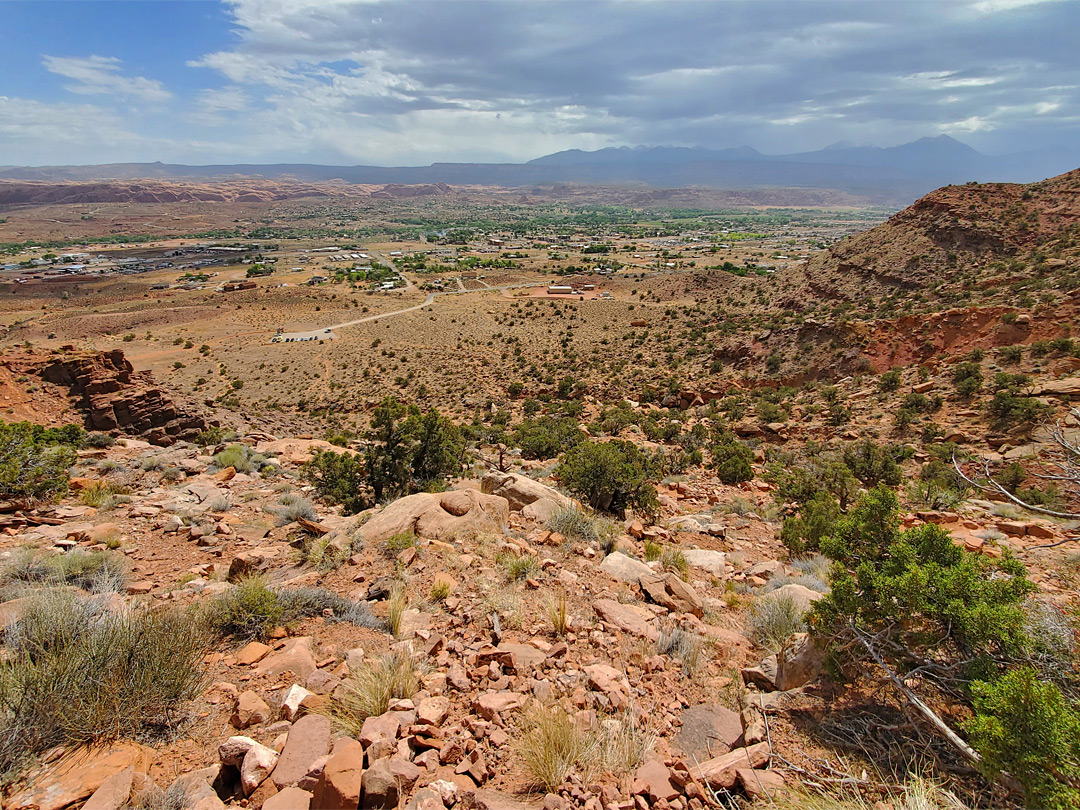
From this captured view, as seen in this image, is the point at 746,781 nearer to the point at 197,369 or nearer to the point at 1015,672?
the point at 1015,672

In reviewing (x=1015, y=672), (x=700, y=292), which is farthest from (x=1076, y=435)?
(x=700, y=292)

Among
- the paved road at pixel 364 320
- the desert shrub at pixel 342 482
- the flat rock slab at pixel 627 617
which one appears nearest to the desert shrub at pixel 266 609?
the flat rock slab at pixel 627 617

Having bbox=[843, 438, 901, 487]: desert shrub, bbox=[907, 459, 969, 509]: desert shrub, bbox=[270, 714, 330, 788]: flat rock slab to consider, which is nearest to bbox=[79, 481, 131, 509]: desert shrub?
bbox=[270, 714, 330, 788]: flat rock slab

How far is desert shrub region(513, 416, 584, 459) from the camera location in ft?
60.8

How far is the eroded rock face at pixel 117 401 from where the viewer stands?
18.5 meters

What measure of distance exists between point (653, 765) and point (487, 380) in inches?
1344

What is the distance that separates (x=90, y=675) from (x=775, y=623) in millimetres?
6694

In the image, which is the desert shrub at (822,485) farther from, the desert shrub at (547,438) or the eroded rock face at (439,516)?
the desert shrub at (547,438)

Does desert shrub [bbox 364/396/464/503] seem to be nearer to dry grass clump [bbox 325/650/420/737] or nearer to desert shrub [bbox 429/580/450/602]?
desert shrub [bbox 429/580/450/602]

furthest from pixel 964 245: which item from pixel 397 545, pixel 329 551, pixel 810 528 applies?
pixel 329 551

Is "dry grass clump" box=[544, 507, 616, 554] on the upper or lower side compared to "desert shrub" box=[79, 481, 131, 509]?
lower

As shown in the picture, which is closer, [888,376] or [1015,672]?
[1015,672]

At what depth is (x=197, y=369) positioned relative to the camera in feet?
145

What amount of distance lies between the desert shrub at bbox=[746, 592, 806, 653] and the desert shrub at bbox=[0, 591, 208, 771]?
582cm
